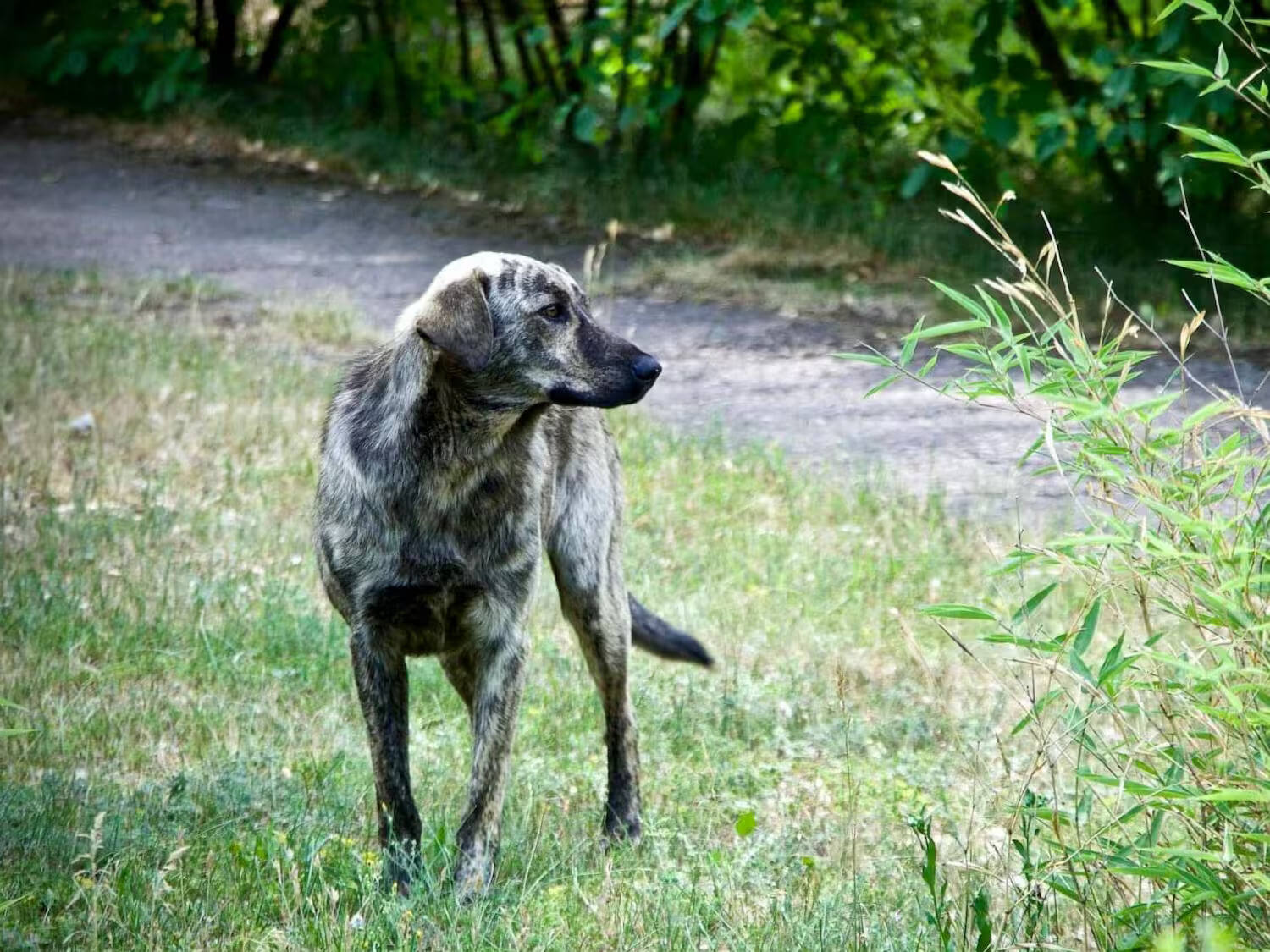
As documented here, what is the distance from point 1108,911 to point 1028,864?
0.27 meters

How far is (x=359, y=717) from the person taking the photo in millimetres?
5398

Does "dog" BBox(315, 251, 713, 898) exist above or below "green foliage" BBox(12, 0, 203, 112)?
above

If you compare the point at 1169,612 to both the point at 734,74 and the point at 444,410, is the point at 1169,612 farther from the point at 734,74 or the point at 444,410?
the point at 734,74

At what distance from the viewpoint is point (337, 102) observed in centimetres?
1473

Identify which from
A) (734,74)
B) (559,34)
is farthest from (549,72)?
(734,74)

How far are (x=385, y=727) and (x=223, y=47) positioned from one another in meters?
12.2

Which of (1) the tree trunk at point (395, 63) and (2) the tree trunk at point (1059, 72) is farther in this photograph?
(1) the tree trunk at point (395, 63)

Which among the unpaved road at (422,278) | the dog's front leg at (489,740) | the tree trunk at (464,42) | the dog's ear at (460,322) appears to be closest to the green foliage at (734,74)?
the tree trunk at (464,42)

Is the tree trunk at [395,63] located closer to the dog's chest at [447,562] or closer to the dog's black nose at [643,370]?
the dog's black nose at [643,370]

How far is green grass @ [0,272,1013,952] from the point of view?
378 cm

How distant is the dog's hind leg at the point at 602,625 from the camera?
15.9 ft

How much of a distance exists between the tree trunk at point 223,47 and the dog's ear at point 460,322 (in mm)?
11645

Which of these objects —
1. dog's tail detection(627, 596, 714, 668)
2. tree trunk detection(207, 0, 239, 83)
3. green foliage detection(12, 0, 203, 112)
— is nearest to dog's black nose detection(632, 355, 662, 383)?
dog's tail detection(627, 596, 714, 668)

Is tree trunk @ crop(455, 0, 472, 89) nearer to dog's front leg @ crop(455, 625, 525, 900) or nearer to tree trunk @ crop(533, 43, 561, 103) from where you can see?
tree trunk @ crop(533, 43, 561, 103)
